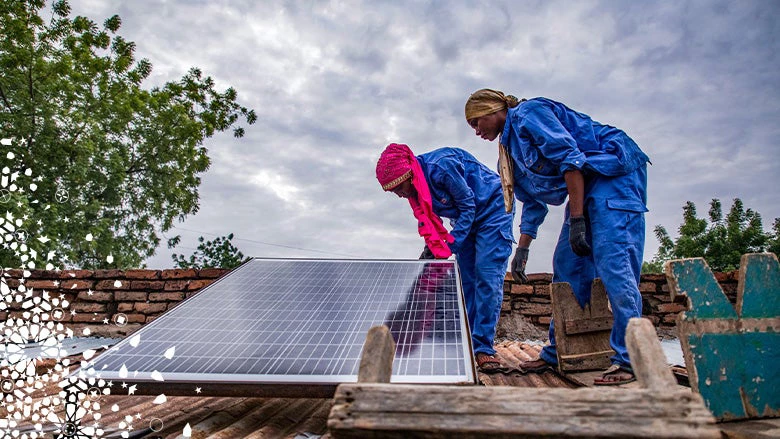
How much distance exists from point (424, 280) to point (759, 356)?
158cm

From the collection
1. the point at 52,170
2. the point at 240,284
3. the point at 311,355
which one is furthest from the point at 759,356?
the point at 52,170

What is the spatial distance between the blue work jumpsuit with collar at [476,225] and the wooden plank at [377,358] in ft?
7.56

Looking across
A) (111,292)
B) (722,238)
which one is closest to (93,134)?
(111,292)

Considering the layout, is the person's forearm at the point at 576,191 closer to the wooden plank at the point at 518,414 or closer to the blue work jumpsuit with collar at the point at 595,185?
the blue work jumpsuit with collar at the point at 595,185

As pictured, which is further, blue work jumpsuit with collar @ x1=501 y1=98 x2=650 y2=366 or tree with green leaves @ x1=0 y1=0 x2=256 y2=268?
tree with green leaves @ x1=0 y1=0 x2=256 y2=268

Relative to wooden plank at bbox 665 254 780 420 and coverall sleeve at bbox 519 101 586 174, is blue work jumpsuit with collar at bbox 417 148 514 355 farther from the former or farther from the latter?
wooden plank at bbox 665 254 780 420

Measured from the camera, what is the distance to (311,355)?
1870 mm

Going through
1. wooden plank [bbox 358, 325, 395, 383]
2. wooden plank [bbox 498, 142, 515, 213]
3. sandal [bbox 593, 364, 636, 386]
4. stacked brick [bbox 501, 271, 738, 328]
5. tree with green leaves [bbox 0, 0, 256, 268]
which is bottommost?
sandal [bbox 593, 364, 636, 386]

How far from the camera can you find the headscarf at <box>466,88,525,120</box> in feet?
10.3

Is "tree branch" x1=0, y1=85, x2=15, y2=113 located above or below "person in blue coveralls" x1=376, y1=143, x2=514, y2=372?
above

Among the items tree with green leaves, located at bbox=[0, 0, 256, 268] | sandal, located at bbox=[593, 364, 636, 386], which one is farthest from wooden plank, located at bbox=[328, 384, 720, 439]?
tree with green leaves, located at bbox=[0, 0, 256, 268]

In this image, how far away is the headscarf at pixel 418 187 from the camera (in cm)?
364

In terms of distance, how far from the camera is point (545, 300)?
202 inches

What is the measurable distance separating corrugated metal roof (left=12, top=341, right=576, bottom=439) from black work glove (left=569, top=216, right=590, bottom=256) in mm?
796
